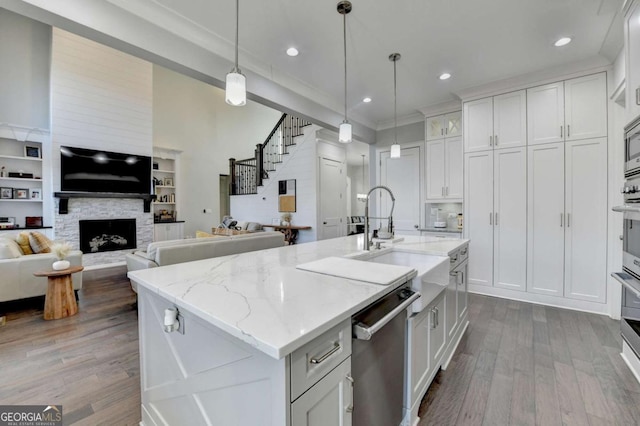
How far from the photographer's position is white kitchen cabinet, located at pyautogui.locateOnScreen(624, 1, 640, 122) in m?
1.80

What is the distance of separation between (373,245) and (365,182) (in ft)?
29.1

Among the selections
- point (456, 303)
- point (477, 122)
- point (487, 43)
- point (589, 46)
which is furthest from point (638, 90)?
point (477, 122)

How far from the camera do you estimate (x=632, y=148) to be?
1.83 metres

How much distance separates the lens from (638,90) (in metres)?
1.77

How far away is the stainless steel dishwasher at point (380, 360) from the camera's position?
1.08 meters

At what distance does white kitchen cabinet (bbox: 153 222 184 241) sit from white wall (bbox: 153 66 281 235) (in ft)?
1.82

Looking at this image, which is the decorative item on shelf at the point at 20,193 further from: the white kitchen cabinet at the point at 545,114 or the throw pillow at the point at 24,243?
the white kitchen cabinet at the point at 545,114

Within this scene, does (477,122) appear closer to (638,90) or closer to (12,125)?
(638,90)

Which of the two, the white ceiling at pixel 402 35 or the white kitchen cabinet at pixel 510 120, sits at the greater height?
the white ceiling at pixel 402 35

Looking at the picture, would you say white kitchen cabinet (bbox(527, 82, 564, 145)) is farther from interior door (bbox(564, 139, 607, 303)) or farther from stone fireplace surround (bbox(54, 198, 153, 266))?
stone fireplace surround (bbox(54, 198, 153, 266))

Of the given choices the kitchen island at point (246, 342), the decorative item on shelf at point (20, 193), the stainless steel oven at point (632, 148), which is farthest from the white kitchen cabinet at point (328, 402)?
the decorative item on shelf at point (20, 193)

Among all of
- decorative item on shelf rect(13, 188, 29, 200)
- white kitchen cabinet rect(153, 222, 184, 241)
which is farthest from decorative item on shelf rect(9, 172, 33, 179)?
white kitchen cabinet rect(153, 222, 184, 241)

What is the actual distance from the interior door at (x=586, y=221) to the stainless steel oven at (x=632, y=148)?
5.45 feet

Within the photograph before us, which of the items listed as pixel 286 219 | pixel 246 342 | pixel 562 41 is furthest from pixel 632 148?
pixel 286 219
